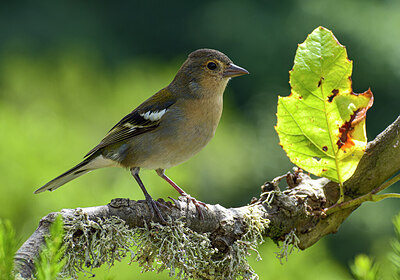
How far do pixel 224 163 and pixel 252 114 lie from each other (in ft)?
6.09

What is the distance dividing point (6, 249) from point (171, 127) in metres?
1.58

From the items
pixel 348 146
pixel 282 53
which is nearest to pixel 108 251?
pixel 348 146

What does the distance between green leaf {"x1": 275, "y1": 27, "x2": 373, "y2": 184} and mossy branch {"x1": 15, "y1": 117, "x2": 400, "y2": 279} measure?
178 millimetres

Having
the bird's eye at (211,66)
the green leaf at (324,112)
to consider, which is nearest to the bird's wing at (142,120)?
the bird's eye at (211,66)

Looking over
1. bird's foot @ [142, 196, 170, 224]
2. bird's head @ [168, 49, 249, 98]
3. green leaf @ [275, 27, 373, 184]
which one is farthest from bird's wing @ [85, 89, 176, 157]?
green leaf @ [275, 27, 373, 184]

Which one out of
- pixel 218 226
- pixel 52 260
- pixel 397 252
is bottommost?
pixel 218 226

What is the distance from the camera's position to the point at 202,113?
2342mm

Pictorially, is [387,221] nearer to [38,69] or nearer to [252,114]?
[252,114]

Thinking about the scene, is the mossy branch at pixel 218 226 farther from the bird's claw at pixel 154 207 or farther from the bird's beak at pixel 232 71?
the bird's beak at pixel 232 71

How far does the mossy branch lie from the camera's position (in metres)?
1.40

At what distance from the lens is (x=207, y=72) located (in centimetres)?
255

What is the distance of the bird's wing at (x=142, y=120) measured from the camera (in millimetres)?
2400

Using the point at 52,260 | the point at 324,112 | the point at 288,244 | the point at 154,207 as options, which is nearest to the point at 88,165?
the point at 154,207

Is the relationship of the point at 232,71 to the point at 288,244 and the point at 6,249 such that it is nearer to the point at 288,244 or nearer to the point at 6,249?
the point at 288,244
